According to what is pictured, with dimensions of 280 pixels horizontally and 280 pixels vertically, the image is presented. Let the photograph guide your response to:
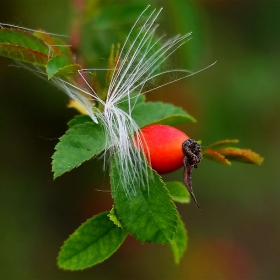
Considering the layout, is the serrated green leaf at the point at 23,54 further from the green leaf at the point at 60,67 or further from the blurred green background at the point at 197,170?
the blurred green background at the point at 197,170

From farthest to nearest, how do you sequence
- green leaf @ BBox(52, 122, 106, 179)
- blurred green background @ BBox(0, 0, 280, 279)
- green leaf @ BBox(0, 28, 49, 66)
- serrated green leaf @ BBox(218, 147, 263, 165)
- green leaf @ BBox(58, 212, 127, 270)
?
1. blurred green background @ BBox(0, 0, 280, 279)
2. serrated green leaf @ BBox(218, 147, 263, 165)
3. green leaf @ BBox(58, 212, 127, 270)
4. green leaf @ BBox(0, 28, 49, 66)
5. green leaf @ BBox(52, 122, 106, 179)

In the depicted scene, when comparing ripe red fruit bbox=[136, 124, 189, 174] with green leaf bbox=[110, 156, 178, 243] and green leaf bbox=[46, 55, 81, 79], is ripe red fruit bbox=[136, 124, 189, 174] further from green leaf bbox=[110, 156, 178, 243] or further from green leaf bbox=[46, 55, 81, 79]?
green leaf bbox=[46, 55, 81, 79]

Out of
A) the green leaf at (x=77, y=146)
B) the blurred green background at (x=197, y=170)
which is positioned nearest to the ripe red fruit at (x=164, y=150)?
the green leaf at (x=77, y=146)

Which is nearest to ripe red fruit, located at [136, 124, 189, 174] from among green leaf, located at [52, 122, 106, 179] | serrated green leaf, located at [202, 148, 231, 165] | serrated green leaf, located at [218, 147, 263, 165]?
green leaf, located at [52, 122, 106, 179]

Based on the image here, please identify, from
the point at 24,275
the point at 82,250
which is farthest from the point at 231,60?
the point at 82,250

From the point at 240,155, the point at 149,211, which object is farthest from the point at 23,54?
the point at 240,155

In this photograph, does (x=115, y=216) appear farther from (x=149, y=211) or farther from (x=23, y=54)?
(x=23, y=54)
